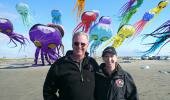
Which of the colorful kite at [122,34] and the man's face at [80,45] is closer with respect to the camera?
the man's face at [80,45]

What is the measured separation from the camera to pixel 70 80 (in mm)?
3697

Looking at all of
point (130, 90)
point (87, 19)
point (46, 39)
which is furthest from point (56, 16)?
point (130, 90)

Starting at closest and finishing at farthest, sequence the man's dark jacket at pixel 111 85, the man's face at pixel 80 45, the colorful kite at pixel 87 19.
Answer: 1. the man's face at pixel 80 45
2. the man's dark jacket at pixel 111 85
3. the colorful kite at pixel 87 19

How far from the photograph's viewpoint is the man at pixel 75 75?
370 centimetres

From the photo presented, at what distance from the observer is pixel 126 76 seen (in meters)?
4.04

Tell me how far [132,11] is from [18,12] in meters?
12.5

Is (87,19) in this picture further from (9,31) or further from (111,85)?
(111,85)

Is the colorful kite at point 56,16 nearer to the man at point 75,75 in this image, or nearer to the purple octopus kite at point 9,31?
the purple octopus kite at point 9,31

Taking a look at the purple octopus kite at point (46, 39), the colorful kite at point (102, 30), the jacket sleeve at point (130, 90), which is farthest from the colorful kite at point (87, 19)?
the jacket sleeve at point (130, 90)

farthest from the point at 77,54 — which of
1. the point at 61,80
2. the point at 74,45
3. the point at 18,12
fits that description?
the point at 18,12

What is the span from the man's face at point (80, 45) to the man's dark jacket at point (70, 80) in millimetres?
100

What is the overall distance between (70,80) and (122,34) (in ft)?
118

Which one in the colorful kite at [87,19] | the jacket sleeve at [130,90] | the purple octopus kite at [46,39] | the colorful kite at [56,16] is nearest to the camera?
the jacket sleeve at [130,90]

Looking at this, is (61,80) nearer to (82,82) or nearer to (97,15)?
(82,82)
